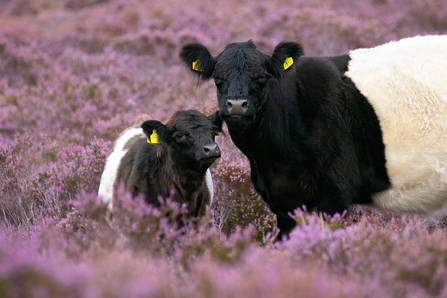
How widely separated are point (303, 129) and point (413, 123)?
97 centimetres

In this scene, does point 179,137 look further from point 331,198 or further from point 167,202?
point 331,198

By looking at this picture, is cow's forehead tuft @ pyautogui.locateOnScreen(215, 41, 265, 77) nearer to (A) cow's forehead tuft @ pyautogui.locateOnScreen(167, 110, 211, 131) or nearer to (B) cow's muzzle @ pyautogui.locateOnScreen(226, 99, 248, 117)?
(B) cow's muzzle @ pyautogui.locateOnScreen(226, 99, 248, 117)

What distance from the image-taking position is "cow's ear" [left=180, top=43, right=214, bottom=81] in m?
3.89

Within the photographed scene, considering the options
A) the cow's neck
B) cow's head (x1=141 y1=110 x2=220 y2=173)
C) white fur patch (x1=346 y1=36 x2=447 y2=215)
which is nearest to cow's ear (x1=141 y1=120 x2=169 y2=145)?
cow's head (x1=141 y1=110 x2=220 y2=173)

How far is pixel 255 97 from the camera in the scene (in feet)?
11.7

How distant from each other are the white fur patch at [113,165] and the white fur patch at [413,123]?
2.59 metres

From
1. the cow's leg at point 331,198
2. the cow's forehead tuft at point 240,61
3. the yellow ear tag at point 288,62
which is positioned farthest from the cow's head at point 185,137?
the cow's leg at point 331,198

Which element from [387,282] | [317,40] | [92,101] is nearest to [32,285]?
[387,282]

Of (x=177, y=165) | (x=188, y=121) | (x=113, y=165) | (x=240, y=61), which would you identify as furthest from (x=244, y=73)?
(x=113, y=165)

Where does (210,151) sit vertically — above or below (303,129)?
below

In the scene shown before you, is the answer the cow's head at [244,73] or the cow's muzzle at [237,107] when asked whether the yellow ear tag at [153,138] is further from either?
the cow's muzzle at [237,107]

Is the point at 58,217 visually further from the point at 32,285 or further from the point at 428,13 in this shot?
the point at 428,13

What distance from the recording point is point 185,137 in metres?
3.81

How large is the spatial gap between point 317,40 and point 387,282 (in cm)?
988
